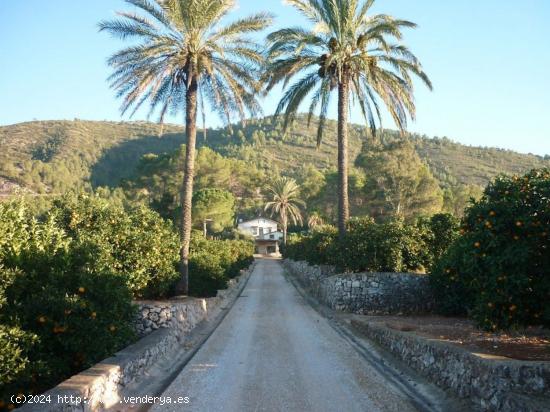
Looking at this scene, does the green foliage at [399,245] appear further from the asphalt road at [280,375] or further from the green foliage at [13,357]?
the green foliage at [13,357]

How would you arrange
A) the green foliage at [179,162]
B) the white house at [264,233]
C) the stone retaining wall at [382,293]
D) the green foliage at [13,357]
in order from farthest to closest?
1. the white house at [264,233]
2. the green foliage at [179,162]
3. the stone retaining wall at [382,293]
4. the green foliage at [13,357]

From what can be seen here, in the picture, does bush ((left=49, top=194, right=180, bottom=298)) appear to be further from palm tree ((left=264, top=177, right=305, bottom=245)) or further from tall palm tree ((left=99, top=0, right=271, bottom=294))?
palm tree ((left=264, top=177, right=305, bottom=245))

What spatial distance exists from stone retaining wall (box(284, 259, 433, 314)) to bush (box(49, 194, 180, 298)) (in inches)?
246

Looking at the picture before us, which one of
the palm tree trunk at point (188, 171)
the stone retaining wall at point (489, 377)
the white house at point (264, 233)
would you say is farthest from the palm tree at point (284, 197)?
the stone retaining wall at point (489, 377)

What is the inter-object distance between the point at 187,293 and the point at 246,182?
2456 inches

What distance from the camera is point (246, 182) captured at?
79812 millimetres

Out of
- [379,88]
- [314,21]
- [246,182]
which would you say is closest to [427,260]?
[379,88]

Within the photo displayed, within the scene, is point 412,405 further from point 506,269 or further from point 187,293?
point 187,293

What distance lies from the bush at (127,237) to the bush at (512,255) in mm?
8728

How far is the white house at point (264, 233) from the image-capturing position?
323ft

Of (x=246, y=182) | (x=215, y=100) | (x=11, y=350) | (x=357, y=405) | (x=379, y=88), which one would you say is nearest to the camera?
(x=11, y=350)

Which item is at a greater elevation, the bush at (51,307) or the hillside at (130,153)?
the hillside at (130,153)

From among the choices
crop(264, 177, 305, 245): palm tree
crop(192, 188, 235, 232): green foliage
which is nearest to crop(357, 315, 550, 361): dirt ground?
crop(192, 188, 235, 232): green foliage

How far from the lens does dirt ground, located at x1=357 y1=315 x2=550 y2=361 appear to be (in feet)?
28.0
